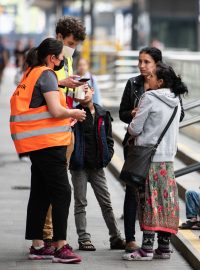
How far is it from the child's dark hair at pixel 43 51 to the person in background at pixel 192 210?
190cm

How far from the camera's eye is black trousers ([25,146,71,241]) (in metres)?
7.89

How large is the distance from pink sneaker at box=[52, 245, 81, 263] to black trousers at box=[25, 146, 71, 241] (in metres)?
0.09

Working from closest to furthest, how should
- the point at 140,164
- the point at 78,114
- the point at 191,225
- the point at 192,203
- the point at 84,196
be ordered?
the point at 78,114 < the point at 140,164 < the point at 84,196 < the point at 192,203 < the point at 191,225

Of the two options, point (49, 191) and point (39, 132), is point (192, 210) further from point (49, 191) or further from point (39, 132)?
point (39, 132)

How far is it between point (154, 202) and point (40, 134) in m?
1.00

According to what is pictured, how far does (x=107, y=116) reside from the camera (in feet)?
28.7

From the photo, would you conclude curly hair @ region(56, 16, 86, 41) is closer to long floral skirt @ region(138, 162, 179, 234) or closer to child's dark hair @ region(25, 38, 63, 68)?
child's dark hair @ region(25, 38, 63, 68)

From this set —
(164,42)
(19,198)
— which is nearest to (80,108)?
(19,198)

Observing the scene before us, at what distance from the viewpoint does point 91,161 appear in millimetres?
8625

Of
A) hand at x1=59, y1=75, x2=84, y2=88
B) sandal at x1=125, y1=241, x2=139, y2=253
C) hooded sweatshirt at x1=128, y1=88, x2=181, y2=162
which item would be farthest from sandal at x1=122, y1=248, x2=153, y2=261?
hand at x1=59, y1=75, x2=84, y2=88

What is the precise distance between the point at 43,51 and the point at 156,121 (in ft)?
3.26

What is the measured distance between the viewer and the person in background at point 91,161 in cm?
862

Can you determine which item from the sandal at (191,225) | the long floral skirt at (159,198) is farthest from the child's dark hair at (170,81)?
the sandal at (191,225)

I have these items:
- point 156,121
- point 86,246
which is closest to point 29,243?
point 86,246
